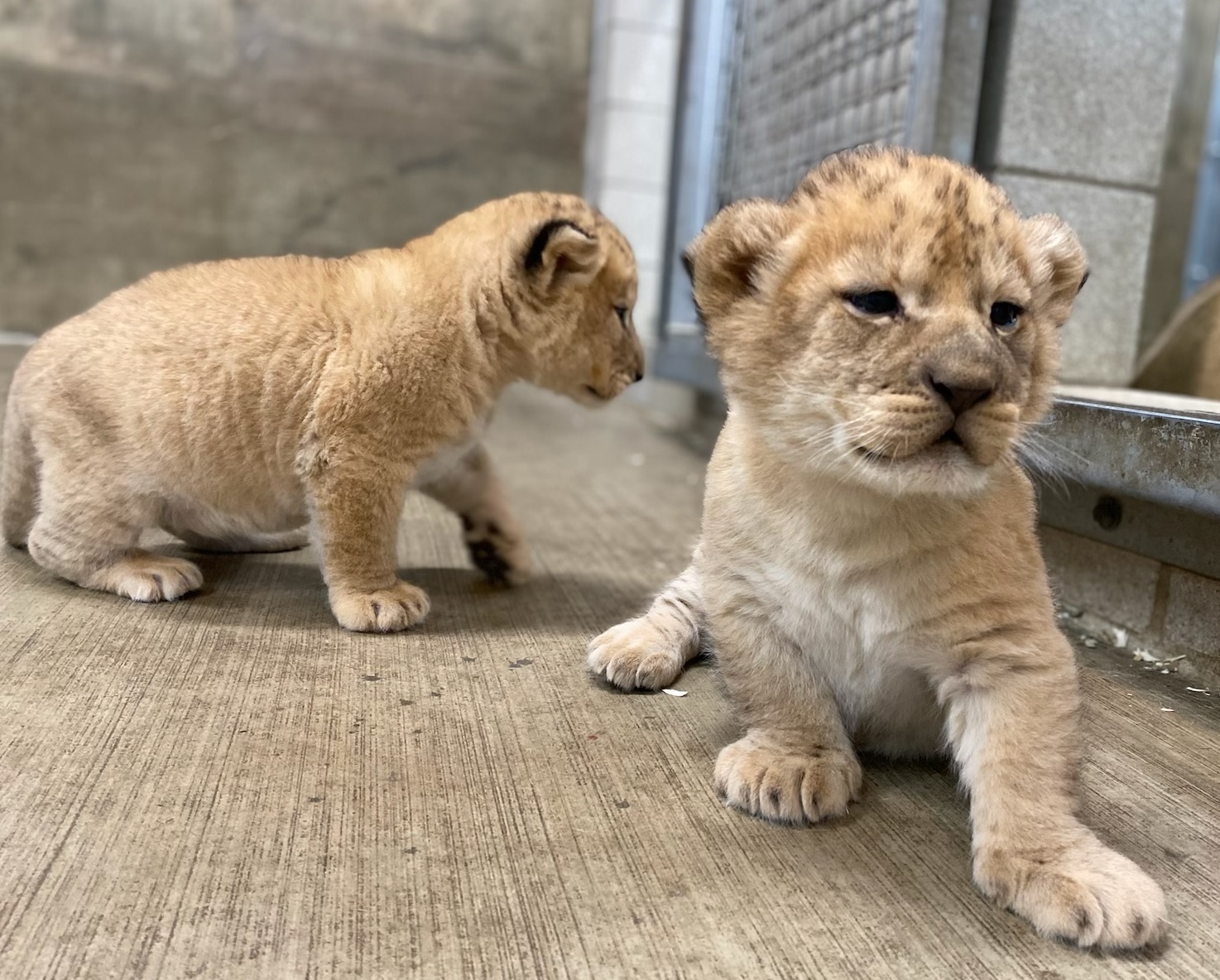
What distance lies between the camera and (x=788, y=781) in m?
1.53

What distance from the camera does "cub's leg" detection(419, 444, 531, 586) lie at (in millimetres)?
2742

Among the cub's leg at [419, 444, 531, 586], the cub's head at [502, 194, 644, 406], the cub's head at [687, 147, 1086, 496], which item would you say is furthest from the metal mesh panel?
the cub's head at [687, 147, 1086, 496]

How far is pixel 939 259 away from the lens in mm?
1397

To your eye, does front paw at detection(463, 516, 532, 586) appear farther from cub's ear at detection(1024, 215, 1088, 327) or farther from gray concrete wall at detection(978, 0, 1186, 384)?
gray concrete wall at detection(978, 0, 1186, 384)

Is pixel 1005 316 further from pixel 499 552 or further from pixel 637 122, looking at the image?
pixel 637 122

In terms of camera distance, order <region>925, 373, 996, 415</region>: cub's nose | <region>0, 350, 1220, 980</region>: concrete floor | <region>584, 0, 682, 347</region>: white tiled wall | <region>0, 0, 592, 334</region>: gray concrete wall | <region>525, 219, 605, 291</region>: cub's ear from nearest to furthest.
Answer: <region>0, 350, 1220, 980</region>: concrete floor, <region>925, 373, 996, 415</region>: cub's nose, <region>525, 219, 605, 291</region>: cub's ear, <region>0, 0, 592, 334</region>: gray concrete wall, <region>584, 0, 682, 347</region>: white tiled wall

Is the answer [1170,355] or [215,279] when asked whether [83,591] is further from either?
[1170,355]

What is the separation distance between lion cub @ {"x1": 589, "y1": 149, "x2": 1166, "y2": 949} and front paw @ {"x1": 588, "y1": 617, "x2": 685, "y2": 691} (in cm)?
28

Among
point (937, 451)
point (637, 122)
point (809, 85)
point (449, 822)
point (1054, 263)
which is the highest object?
point (637, 122)

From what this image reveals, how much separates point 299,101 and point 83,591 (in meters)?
6.46

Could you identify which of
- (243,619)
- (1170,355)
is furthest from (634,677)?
(1170,355)

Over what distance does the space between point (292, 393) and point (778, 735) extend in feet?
4.44

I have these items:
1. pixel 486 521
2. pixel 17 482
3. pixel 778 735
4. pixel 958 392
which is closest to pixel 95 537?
pixel 17 482

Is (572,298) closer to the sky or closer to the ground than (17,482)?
closer to the sky
